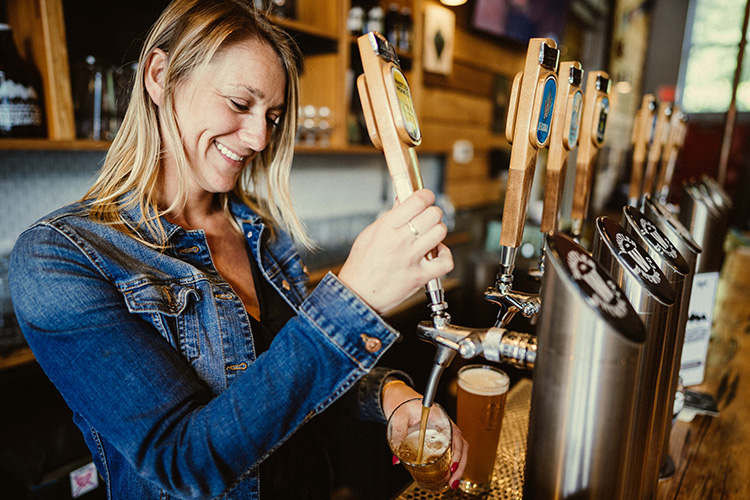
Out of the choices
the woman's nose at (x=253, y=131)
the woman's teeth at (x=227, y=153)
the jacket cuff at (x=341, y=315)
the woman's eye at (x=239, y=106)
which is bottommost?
the jacket cuff at (x=341, y=315)

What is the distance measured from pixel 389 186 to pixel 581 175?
2700 millimetres

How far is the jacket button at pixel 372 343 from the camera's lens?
2.08 ft

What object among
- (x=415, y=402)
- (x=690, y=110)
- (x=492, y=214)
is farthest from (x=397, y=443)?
(x=690, y=110)

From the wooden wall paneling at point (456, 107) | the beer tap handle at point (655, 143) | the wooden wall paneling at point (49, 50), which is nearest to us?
the beer tap handle at point (655, 143)

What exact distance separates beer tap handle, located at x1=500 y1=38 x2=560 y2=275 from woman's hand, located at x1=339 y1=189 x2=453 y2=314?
0.10 meters

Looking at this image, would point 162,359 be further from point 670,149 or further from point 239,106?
point 670,149

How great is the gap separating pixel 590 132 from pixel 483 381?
0.45m

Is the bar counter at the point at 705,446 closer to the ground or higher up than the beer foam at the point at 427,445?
closer to the ground

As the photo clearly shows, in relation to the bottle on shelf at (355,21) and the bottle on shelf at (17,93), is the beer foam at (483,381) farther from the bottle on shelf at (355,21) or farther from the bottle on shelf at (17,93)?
the bottle on shelf at (355,21)

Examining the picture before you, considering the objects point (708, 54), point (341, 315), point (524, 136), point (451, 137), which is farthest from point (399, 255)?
point (708, 54)

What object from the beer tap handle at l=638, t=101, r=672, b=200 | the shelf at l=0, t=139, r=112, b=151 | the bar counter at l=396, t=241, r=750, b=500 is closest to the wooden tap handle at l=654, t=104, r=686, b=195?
the beer tap handle at l=638, t=101, r=672, b=200

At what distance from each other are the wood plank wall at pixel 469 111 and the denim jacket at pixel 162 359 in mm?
2602

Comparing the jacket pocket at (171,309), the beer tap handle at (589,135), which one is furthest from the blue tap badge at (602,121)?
the jacket pocket at (171,309)

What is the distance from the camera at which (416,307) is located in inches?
97.6
